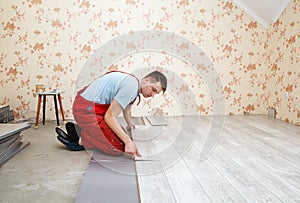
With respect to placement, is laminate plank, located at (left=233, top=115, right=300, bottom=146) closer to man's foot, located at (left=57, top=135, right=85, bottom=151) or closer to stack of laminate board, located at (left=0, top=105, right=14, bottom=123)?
man's foot, located at (left=57, top=135, right=85, bottom=151)

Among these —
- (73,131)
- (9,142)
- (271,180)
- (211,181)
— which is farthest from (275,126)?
(9,142)

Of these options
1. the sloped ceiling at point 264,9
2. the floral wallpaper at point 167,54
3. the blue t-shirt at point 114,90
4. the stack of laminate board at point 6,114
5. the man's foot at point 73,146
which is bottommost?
the man's foot at point 73,146

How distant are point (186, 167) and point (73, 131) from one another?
3.38 ft

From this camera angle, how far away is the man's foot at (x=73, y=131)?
8.48 ft

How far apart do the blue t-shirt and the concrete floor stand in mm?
475

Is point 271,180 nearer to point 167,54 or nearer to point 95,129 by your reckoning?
point 95,129

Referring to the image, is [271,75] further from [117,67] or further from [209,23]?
[117,67]

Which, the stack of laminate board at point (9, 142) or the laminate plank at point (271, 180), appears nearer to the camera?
the laminate plank at point (271, 180)

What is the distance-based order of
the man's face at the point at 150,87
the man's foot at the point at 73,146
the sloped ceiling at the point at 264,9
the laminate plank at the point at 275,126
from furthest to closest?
the sloped ceiling at the point at 264,9, the laminate plank at the point at 275,126, the man's foot at the point at 73,146, the man's face at the point at 150,87

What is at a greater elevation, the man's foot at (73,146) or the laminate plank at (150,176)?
the man's foot at (73,146)

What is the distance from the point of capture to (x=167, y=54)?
4.23m

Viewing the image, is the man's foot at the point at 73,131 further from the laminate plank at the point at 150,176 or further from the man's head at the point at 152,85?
the man's head at the point at 152,85

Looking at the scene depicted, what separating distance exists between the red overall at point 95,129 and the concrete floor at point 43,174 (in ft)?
0.43

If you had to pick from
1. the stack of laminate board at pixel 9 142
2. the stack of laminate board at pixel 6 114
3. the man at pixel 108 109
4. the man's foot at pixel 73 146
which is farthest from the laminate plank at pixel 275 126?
the stack of laminate board at pixel 6 114
